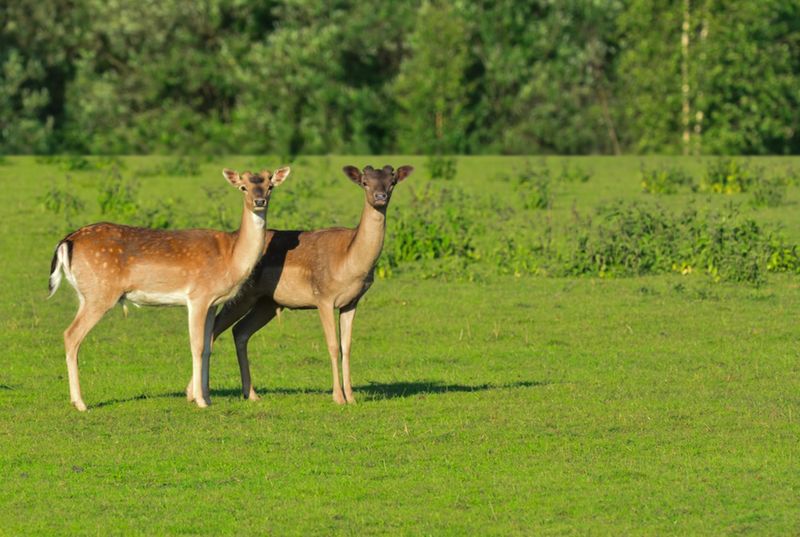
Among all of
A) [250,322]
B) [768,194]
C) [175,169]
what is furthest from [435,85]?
[250,322]

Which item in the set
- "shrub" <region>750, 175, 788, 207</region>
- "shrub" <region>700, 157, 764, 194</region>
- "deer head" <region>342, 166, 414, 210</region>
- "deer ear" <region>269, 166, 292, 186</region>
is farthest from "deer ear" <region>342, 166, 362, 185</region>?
"shrub" <region>700, 157, 764, 194</region>

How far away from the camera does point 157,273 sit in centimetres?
1200

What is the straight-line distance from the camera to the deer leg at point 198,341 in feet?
39.3

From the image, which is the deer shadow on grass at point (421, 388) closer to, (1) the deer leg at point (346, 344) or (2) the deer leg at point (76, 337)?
(1) the deer leg at point (346, 344)

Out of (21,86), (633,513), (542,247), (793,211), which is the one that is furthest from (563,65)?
(633,513)

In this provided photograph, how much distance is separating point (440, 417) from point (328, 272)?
1.38 meters

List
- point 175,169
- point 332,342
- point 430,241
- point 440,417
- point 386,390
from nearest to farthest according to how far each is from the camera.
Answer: point 440,417 → point 332,342 → point 386,390 → point 430,241 → point 175,169

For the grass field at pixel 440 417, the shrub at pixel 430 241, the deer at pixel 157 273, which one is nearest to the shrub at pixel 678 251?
the grass field at pixel 440 417

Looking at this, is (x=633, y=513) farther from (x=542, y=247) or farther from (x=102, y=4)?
(x=102, y=4)

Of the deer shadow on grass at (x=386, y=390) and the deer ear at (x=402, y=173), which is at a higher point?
the deer ear at (x=402, y=173)

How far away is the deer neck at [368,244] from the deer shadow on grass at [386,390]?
3.51ft

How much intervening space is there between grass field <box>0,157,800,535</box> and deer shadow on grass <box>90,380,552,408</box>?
4cm

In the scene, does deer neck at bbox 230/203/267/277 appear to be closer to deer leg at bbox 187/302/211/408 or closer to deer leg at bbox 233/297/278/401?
deer leg at bbox 187/302/211/408

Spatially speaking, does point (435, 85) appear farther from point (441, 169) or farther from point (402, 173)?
point (402, 173)
